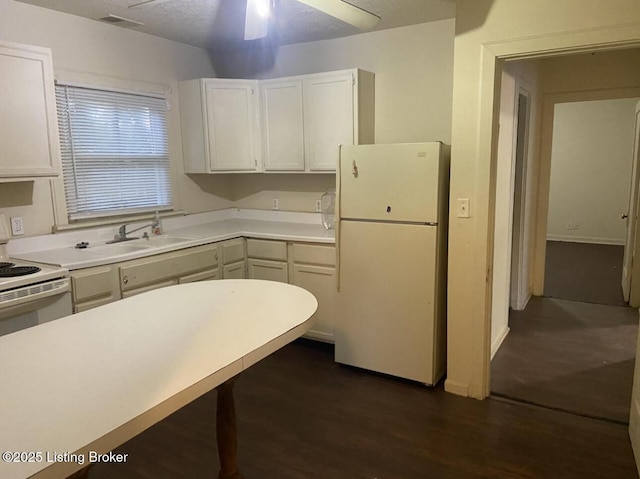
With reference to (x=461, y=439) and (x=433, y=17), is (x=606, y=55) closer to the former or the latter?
(x=433, y=17)

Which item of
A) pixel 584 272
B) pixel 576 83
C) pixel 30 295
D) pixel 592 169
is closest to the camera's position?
pixel 30 295

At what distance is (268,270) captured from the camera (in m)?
3.85

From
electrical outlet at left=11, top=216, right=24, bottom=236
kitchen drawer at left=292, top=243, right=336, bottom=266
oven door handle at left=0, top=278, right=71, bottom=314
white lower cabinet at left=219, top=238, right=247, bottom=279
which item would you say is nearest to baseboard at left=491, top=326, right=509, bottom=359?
kitchen drawer at left=292, top=243, right=336, bottom=266

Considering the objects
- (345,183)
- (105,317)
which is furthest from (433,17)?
(105,317)

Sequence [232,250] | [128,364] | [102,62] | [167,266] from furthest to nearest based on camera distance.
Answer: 1. [232,250]
2. [102,62]
3. [167,266]
4. [128,364]

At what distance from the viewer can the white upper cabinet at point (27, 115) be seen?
8.48 ft

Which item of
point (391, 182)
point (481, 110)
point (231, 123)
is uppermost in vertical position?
point (231, 123)

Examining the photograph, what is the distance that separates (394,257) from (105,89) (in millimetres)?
2420

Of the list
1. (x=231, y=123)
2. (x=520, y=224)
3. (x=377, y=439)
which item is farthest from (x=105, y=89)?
(x=520, y=224)

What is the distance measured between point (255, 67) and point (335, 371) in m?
2.77

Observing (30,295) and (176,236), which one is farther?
(176,236)

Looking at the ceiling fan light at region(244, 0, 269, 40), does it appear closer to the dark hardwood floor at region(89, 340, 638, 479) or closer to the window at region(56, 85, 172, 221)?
the window at region(56, 85, 172, 221)

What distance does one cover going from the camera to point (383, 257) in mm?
3090

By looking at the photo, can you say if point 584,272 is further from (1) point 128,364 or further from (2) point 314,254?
(1) point 128,364
